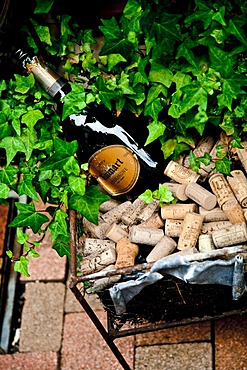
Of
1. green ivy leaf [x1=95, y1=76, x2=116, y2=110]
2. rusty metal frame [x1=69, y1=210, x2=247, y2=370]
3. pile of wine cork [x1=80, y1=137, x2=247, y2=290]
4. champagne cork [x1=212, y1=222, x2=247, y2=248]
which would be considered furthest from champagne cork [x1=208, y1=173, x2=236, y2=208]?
green ivy leaf [x1=95, y1=76, x2=116, y2=110]

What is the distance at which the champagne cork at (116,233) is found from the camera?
186 cm

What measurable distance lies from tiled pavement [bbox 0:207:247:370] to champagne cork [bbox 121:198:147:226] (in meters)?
0.54

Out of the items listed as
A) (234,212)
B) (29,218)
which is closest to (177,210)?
(234,212)

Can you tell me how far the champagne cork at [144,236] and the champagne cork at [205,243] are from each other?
109 mm

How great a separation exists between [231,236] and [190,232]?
108 millimetres

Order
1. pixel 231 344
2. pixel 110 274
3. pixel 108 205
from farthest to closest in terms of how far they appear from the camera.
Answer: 1. pixel 231 344
2. pixel 108 205
3. pixel 110 274

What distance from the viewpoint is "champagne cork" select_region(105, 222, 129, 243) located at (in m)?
1.86

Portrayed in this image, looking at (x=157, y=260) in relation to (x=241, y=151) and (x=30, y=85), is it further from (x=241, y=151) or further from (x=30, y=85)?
(x=30, y=85)

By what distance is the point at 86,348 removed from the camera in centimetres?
231

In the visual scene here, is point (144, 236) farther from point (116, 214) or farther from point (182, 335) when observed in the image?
point (182, 335)

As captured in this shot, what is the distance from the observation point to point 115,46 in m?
1.78

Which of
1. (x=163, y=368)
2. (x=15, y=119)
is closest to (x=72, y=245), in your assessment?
(x=15, y=119)

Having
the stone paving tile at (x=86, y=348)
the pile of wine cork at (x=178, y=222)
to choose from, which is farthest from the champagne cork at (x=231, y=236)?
the stone paving tile at (x=86, y=348)

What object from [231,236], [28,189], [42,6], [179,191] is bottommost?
[231,236]
